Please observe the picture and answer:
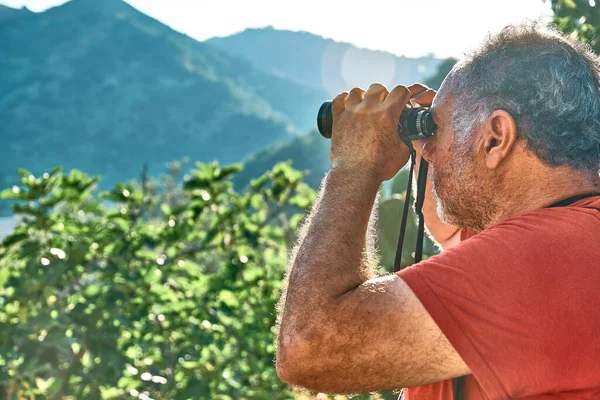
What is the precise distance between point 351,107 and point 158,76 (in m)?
133

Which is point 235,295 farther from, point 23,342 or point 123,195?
point 23,342

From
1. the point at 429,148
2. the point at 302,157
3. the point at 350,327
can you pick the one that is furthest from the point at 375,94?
the point at 302,157

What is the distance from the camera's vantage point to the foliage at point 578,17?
309 centimetres

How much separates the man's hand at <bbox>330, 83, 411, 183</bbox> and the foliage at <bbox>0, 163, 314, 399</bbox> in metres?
2.14

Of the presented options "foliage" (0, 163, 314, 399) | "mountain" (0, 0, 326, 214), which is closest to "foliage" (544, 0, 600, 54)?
"foliage" (0, 163, 314, 399)

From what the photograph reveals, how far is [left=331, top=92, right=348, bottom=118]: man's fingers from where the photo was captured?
4.66ft

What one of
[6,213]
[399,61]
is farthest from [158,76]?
[399,61]

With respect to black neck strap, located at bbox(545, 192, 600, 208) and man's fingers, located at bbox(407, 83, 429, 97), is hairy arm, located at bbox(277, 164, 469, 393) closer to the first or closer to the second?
black neck strap, located at bbox(545, 192, 600, 208)

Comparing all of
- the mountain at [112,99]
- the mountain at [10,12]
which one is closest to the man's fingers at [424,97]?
the mountain at [112,99]

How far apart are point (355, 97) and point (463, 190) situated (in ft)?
0.94

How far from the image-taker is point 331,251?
1.17 m

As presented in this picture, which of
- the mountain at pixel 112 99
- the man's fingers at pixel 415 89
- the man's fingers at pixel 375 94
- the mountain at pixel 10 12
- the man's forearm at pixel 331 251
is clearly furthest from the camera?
the mountain at pixel 10 12

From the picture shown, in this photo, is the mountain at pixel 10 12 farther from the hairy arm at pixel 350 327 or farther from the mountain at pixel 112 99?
the hairy arm at pixel 350 327

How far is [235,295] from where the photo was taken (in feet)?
11.9
